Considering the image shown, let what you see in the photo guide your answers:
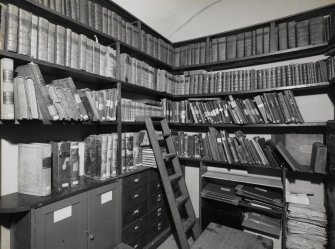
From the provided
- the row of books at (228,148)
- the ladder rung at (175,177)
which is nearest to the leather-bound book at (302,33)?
the row of books at (228,148)

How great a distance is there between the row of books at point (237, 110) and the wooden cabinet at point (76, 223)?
1.24 meters

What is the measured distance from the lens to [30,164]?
135cm

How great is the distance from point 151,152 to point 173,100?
40.8 inches

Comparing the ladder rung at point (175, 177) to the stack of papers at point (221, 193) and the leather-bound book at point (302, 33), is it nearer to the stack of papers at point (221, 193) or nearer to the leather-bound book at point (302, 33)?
the stack of papers at point (221, 193)

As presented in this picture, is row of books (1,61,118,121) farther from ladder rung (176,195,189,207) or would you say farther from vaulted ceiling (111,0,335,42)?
vaulted ceiling (111,0,335,42)

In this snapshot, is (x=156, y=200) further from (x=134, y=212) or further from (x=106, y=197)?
(x=106, y=197)

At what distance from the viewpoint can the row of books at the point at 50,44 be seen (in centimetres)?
119

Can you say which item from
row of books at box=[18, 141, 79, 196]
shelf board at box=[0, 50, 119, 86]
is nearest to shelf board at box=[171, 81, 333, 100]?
shelf board at box=[0, 50, 119, 86]

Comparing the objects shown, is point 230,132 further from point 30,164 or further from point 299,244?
point 30,164

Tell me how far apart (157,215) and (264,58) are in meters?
2.16

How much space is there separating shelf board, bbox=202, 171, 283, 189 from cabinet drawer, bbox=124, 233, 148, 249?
969 millimetres

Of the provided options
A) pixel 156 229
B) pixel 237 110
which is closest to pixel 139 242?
pixel 156 229

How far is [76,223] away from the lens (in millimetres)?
1450

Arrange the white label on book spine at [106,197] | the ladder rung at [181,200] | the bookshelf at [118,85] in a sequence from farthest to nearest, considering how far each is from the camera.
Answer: the ladder rung at [181,200], the white label on book spine at [106,197], the bookshelf at [118,85]
